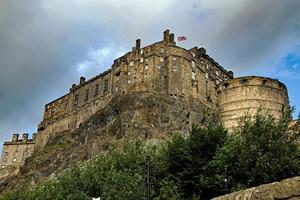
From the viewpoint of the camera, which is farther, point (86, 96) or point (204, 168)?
point (86, 96)

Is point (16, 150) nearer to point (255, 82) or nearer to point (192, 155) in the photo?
point (255, 82)

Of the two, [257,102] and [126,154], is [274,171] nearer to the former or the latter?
[126,154]

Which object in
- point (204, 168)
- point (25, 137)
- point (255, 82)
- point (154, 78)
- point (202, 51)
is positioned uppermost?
point (202, 51)

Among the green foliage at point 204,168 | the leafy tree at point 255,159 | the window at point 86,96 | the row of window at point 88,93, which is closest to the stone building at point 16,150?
the row of window at point 88,93

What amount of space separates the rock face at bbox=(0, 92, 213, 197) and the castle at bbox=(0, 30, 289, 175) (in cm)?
226

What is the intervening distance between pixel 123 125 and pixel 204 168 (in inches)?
1014

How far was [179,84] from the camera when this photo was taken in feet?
217

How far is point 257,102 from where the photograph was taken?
69125 millimetres

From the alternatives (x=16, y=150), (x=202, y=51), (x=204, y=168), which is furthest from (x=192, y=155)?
(x=16, y=150)

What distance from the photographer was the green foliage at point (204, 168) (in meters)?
31.9

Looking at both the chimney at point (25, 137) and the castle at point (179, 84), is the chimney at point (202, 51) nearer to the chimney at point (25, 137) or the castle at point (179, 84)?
the castle at point (179, 84)

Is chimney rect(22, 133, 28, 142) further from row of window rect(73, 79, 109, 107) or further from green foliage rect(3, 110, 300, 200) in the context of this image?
green foliage rect(3, 110, 300, 200)

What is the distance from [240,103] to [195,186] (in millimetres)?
36484

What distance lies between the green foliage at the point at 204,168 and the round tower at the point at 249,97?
30.4 metres
